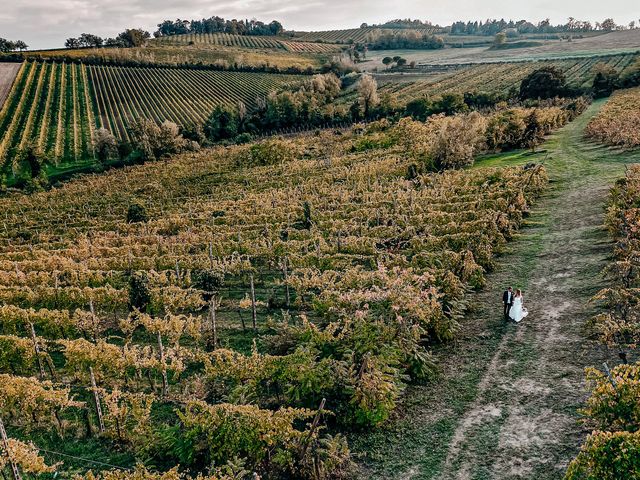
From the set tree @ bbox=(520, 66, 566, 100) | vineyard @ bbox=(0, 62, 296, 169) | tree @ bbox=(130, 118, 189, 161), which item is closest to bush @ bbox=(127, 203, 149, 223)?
tree @ bbox=(130, 118, 189, 161)

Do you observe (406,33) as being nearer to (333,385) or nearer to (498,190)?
(498,190)

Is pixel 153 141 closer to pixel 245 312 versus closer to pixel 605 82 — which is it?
pixel 245 312

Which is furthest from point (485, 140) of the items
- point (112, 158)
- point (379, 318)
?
point (112, 158)

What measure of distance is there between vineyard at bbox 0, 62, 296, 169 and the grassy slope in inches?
2691

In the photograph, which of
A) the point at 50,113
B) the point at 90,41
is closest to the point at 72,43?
the point at 90,41

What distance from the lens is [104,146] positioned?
68.9m

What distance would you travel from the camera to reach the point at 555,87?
2790 inches

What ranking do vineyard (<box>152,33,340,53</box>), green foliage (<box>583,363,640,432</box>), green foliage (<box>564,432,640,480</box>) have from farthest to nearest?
vineyard (<box>152,33,340,53</box>) < green foliage (<box>583,363,640,432</box>) < green foliage (<box>564,432,640,480</box>)

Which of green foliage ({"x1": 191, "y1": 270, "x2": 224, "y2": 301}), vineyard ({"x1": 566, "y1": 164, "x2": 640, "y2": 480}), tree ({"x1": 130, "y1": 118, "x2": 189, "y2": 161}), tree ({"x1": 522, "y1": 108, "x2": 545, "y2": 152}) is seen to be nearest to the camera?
vineyard ({"x1": 566, "y1": 164, "x2": 640, "y2": 480})

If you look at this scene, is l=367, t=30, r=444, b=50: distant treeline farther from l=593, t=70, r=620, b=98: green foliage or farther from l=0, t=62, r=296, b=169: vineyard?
l=593, t=70, r=620, b=98: green foliage

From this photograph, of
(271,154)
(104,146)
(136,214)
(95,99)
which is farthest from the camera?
(95,99)

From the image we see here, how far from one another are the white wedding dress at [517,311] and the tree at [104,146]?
6537 centimetres

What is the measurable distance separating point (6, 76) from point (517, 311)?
116 meters

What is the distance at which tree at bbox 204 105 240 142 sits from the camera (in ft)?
266
